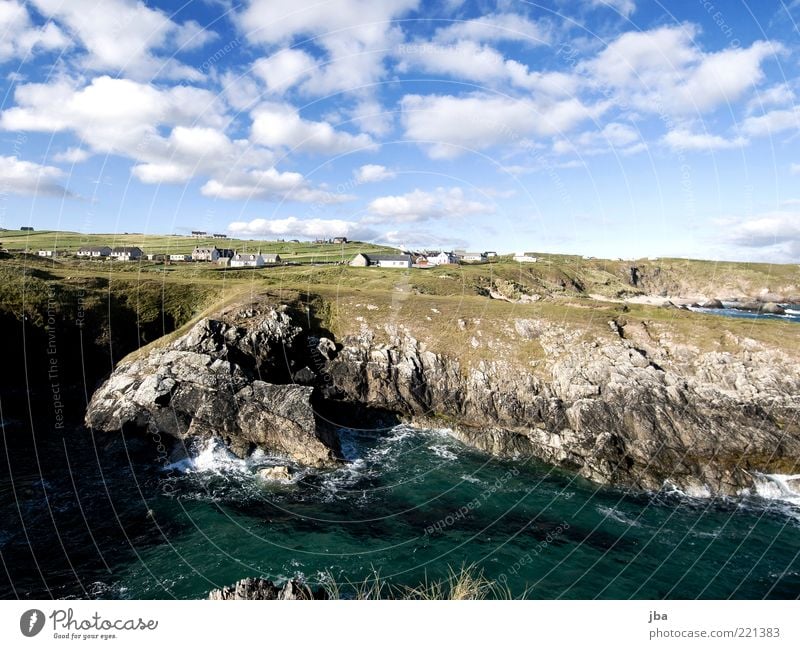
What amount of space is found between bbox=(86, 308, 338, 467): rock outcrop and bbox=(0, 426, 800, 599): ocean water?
201cm

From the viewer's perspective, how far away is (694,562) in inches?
904

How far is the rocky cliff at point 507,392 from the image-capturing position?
3453cm

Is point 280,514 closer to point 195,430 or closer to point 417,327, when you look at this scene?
point 195,430

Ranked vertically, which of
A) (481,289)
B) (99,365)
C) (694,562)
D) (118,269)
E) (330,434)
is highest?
(118,269)

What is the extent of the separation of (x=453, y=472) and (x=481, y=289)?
57.7 metres

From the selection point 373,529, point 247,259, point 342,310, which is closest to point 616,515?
point 373,529

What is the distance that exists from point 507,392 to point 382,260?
8679 cm

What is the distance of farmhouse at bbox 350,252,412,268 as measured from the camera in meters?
116

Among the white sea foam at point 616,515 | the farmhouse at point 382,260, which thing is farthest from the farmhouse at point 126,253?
the white sea foam at point 616,515

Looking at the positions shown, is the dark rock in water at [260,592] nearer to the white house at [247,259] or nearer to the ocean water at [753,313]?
the white house at [247,259]

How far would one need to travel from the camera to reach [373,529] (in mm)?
25297

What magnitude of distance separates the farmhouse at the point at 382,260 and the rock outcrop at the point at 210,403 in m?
76.7

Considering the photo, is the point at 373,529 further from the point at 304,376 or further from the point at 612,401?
the point at 612,401

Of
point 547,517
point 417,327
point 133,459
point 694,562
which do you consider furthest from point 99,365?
point 694,562
